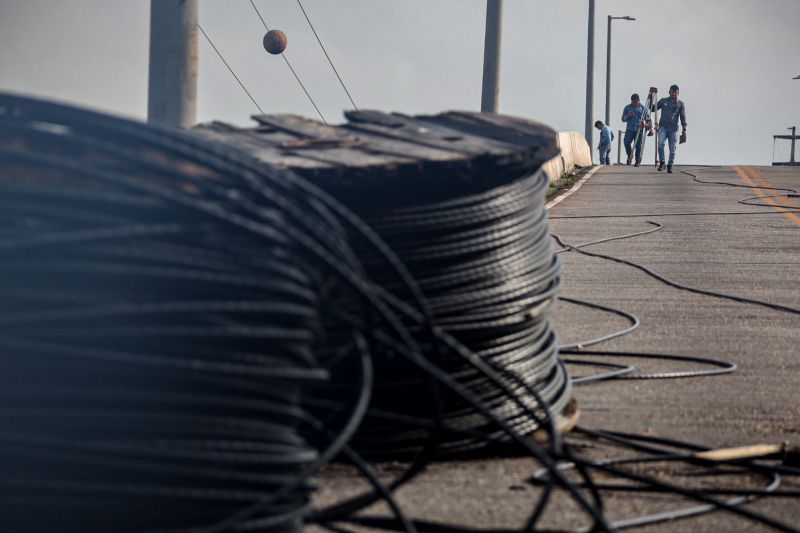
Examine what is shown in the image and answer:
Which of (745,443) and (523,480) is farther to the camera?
(745,443)

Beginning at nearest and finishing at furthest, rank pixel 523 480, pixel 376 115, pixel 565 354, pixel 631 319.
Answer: pixel 523 480 → pixel 376 115 → pixel 565 354 → pixel 631 319

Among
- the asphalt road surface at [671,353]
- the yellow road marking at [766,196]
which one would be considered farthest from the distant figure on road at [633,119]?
the asphalt road surface at [671,353]

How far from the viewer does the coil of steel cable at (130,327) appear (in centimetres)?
248

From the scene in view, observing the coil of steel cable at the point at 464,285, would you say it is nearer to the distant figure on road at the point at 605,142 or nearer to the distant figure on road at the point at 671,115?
the distant figure on road at the point at 671,115

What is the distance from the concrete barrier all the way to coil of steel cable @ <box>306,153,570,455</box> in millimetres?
17452

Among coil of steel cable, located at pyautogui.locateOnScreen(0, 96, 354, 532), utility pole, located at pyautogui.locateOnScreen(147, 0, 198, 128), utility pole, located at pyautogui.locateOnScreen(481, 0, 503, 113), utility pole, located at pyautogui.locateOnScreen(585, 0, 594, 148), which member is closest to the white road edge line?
utility pole, located at pyautogui.locateOnScreen(481, 0, 503, 113)

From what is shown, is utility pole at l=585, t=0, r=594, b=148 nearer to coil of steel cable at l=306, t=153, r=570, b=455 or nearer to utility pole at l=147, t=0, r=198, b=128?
utility pole at l=147, t=0, r=198, b=128

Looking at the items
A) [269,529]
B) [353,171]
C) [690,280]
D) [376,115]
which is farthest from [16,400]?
[690,280]

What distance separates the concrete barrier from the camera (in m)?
24.2

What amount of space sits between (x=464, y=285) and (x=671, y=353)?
2.96 m

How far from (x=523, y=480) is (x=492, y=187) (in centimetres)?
104

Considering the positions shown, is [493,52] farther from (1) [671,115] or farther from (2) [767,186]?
(1) [671,115]

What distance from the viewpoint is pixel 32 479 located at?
2508 millimetres

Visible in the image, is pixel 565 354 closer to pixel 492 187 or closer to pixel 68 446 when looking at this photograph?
pixel 492 187
